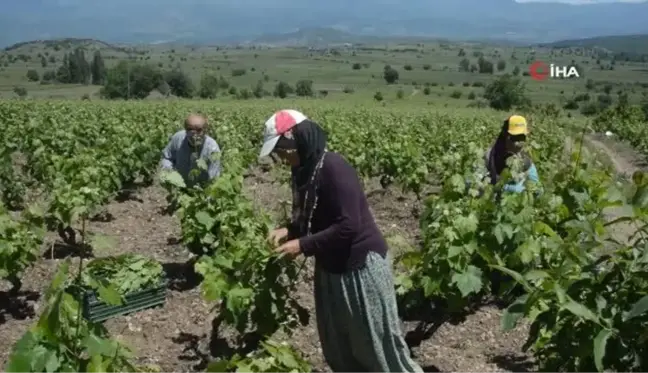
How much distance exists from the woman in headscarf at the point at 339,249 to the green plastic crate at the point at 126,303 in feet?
7.05

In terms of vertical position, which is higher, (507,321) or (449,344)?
(507,321)

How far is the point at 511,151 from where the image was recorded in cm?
575

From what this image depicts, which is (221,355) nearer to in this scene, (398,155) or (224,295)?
(224,295)

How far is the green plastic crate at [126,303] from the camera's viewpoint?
583cm

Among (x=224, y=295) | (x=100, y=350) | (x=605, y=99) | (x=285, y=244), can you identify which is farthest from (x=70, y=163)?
(x=605, y=99)

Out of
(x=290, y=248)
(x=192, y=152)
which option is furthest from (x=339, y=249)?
(x=192, y=152)

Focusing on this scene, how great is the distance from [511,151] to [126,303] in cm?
311

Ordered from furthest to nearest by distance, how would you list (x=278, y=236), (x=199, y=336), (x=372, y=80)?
→ (x=372, y=80)
(x=199, y=336)
(x=278, y=236)

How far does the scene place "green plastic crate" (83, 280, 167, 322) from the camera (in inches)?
230

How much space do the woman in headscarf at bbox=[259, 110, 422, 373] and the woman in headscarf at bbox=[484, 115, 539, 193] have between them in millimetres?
1819

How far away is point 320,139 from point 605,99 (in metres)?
70.4

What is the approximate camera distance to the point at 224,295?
15.0 ft

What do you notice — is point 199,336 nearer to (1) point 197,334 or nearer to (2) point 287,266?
(1) point 197,334

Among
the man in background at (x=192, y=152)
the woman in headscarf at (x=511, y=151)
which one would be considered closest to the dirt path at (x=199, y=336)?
the man in background at (x=192, y=152)
